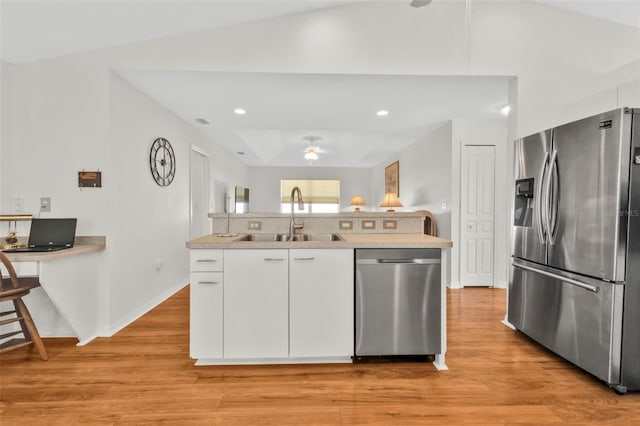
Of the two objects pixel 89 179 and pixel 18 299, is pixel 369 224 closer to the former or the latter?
pixel 89 179

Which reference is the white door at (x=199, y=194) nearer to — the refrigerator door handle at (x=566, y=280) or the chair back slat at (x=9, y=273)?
the chair back slat at (x=9, y=273)

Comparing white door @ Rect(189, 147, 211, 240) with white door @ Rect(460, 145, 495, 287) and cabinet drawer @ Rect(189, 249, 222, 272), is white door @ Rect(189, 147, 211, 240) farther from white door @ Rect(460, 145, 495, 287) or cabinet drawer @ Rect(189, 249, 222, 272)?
white door @ Rect(460, 145, 495, 287)

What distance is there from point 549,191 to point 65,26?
3823 millimetres

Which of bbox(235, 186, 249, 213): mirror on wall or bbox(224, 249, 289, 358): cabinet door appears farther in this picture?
bbox(235, 186, 249, 213): mirror on wall

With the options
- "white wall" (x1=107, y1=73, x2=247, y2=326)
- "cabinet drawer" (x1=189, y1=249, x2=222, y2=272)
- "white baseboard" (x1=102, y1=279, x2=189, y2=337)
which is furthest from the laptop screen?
"cabinet drawer" (x1=189, y1=249, x2=222, y2=272)

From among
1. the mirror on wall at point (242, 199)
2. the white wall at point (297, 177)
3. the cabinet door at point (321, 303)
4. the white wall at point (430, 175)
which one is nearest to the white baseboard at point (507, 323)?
the white wall at point (430, 175)

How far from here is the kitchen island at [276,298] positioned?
2.18 m

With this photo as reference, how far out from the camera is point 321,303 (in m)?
2.22

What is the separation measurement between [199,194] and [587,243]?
478 cm

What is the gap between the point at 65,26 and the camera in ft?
7.90

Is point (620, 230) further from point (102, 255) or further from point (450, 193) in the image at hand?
point (102, 255)

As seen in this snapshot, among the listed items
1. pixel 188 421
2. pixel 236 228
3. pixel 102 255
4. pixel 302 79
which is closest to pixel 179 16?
pixel 302 79

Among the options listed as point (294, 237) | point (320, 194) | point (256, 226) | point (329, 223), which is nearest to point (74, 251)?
point (256, 226)

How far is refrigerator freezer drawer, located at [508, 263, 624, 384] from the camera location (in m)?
1.90
